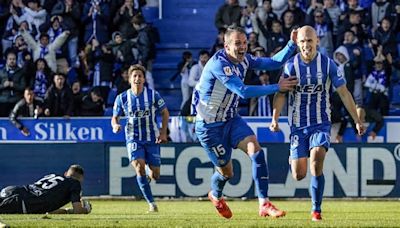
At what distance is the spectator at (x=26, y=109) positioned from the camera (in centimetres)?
2245

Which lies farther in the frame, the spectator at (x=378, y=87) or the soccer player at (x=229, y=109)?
the spectator at (x=378, y=87)

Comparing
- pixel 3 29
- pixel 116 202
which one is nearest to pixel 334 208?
pixel 116 202

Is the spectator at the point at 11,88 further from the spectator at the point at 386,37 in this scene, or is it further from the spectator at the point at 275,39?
the spectator at the point at 386,37

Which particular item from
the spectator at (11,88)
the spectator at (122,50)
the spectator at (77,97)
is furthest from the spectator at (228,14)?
the spectator at (11,88)

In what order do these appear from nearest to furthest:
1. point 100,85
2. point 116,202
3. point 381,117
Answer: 1. point 116,202
2. point 381,117
3. point 100,85

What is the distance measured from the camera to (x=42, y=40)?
25391 mm

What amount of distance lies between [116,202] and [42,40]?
6536mm

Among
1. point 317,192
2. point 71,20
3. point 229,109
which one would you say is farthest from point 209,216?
point 71,20

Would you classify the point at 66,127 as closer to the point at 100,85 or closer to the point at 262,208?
the point at 100,85

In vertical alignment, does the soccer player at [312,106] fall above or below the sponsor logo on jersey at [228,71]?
below

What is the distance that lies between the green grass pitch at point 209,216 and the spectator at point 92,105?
343cm

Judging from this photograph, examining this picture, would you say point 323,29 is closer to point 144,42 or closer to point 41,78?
point 144,42

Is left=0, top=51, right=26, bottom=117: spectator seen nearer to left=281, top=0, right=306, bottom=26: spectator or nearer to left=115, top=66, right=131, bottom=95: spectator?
left=115, top=66, right=131, bottom=95: spectator

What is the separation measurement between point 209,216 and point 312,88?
2.39 meters
